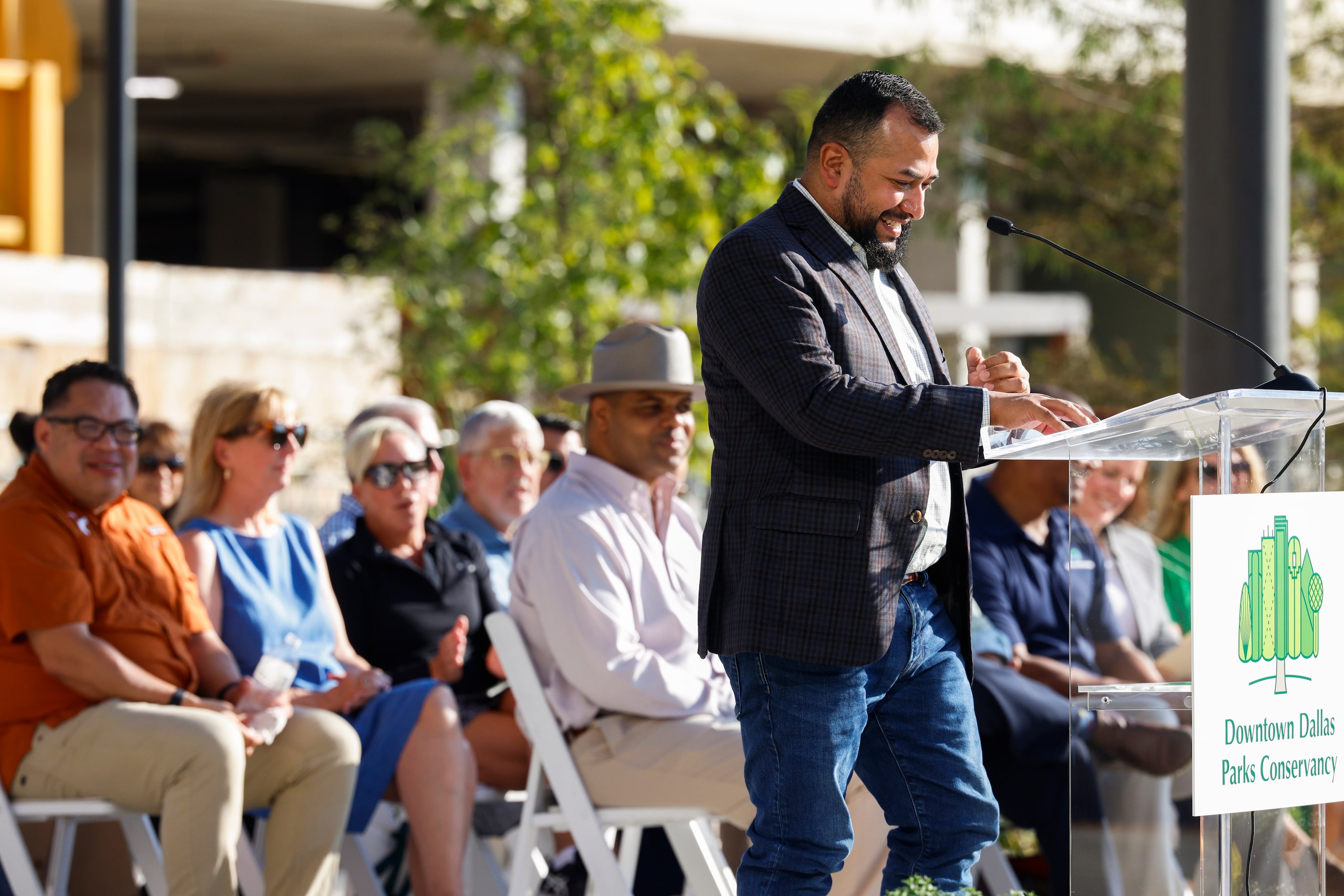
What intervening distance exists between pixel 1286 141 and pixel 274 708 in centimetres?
325

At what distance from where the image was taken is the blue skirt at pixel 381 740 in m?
4.64

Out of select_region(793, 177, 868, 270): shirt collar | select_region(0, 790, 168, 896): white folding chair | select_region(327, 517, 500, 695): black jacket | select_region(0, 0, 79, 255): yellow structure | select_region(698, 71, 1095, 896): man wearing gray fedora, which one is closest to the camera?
select_region(698, 71, 1095, 896): man wearing gray fedora

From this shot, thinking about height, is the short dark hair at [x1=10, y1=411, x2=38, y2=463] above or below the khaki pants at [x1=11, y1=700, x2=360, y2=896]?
above

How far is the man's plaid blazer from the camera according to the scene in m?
2.91

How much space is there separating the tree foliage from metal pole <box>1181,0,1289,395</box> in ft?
15.1

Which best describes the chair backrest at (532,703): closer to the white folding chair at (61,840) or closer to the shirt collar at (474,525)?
the white folding chair at (61,840)

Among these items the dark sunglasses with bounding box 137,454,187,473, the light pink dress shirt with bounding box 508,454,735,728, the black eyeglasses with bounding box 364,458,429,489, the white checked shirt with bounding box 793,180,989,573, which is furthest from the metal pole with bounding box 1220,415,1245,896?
the dark sunglasses with bounding box 137,454,187,473

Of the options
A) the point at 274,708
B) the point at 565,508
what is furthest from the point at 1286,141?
the point at 274,708

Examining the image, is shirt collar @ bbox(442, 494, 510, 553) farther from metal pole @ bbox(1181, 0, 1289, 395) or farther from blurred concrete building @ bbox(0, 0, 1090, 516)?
blurred concrete building @ bbox(0, 0, 1090, 516)

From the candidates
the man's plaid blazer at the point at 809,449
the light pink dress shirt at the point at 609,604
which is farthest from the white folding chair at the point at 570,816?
the man's plaid blazer at the point at 809,449

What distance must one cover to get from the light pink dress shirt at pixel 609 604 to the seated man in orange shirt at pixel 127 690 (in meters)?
0.64

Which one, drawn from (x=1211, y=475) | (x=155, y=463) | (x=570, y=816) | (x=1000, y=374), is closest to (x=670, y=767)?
(x=570, y=816)

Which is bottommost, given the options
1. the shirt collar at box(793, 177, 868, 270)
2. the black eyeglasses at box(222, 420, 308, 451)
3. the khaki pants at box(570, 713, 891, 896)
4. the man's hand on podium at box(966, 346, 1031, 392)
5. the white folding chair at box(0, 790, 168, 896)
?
the white folding chair at box(0, 790, 168, 896)

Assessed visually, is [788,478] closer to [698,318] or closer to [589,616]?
[698,318]
